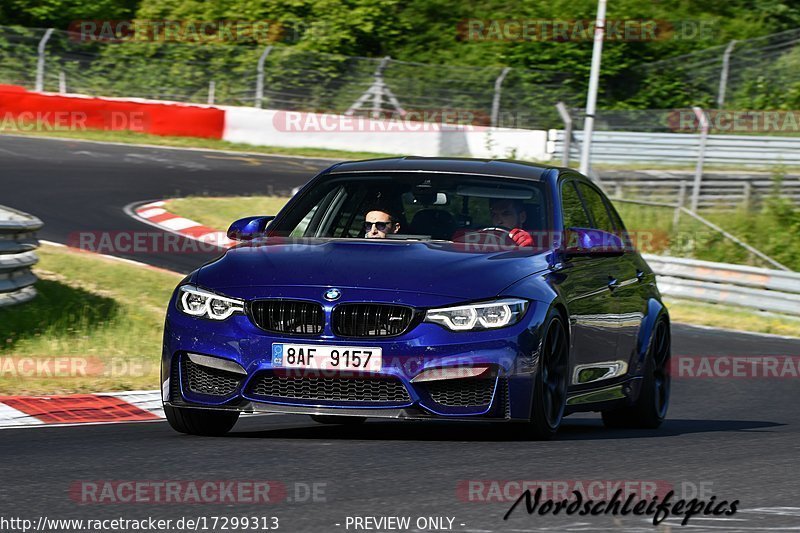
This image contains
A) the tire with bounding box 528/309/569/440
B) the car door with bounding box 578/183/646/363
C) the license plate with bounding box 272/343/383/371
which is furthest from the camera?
the car door with bounding box 578/183/646/363

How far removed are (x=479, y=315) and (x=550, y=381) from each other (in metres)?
0.69

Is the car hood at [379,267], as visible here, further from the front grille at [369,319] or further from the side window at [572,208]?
the side window at [572,208]

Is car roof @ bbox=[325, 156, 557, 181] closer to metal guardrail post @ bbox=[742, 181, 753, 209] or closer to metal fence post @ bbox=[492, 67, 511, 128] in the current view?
metal guardrail post @ bbox=[742, 181, 753, 209]

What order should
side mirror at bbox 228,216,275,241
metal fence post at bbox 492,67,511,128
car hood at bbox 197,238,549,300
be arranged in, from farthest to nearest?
1. metal fence post at bbox 492,67,511,128
2. side mirror at bbox 228,216,275,241
3. car hood at bbox 197,238,549,300

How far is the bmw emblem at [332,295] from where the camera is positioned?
6676 millimetres

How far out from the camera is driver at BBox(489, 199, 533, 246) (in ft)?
25.2

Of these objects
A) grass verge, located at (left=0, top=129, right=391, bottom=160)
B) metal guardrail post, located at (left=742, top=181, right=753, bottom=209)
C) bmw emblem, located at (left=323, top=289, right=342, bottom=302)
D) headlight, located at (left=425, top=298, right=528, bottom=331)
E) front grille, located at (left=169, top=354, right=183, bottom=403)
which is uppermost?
bmw emblem, located at (left=323, top=289, right=342, bottom=302)

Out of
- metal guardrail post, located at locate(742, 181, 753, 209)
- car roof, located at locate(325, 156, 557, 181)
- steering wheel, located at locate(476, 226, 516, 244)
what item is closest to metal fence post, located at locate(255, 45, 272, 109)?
metal guardrail post, located at locate(742, 181, 753, 209)

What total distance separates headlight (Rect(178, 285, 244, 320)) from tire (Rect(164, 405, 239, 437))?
499 mm

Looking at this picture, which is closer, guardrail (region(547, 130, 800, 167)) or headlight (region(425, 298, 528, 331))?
headlight (region(425, 298, 528, 331))

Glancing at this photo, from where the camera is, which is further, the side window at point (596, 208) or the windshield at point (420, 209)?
the side window at point (596, 208)

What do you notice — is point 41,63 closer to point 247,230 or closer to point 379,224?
point 247,230

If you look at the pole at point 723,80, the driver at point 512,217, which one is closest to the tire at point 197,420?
the driver at point 512,217

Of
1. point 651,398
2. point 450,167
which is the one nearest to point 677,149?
point 651,398
